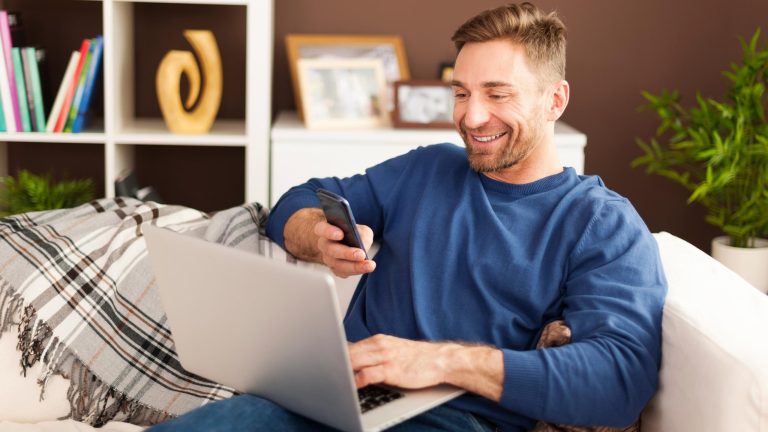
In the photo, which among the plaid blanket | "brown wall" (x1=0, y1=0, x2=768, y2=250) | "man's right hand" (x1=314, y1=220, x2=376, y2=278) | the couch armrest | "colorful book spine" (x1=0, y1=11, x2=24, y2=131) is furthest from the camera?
"brown wall" (x1=0, y1=0, x2=768, y2=250)

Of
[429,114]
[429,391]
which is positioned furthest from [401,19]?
[429,391]

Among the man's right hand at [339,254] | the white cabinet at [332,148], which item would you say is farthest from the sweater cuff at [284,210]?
the white cabinet at [332,148]

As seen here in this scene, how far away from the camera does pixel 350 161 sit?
3111 millimetres

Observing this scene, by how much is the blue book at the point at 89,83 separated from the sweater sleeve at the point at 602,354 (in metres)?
1.93

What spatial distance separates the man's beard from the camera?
188 centimetres

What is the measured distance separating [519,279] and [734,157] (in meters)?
1.66

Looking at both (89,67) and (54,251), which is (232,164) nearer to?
(89,67)

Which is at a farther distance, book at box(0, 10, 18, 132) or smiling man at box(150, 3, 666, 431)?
book at box(0, 10, 18, 132)

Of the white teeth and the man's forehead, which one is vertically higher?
the man's forehead

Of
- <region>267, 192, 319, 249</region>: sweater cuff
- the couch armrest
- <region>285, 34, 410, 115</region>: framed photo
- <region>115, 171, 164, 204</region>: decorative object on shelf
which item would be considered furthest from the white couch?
<region>285, 34, 410, 115</region>: framed photo

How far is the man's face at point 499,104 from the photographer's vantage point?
186 cm

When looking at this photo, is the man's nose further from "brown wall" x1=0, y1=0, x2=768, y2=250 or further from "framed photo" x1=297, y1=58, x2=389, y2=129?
"brown wall" x1=0, y1=0, x2=768, y2=250

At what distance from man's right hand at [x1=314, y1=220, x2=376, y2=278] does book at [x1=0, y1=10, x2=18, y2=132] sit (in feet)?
5.63

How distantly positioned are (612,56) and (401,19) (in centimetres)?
75
